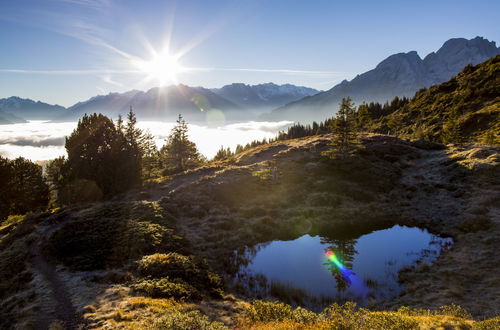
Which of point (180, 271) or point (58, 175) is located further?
point (58, 175)

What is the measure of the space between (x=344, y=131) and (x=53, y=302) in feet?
179

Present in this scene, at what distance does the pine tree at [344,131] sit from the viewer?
55.5m

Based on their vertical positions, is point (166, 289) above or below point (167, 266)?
below

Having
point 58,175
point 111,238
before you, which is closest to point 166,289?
point 111,238

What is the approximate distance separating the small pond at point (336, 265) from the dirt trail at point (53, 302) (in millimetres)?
12765

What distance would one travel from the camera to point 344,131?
5591cm

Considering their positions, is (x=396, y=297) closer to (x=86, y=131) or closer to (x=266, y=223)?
(x=266, y=223)

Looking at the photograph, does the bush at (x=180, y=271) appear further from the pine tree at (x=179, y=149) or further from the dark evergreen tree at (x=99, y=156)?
the pine tree at (x=179, y=149)

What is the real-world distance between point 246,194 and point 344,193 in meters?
17.3

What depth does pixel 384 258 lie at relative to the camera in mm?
26797

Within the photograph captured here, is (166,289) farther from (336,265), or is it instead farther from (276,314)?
(336,265)

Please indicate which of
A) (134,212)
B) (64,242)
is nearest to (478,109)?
(134,212)

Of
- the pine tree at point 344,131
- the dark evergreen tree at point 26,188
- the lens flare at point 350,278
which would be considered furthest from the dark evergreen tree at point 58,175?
the pine tree at point 344,131

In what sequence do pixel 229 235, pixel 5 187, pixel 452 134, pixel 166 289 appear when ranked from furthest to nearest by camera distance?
1. pixel 452 134
2. pixel 5 187
3. pixel 229 235
4. pixel 166 289
